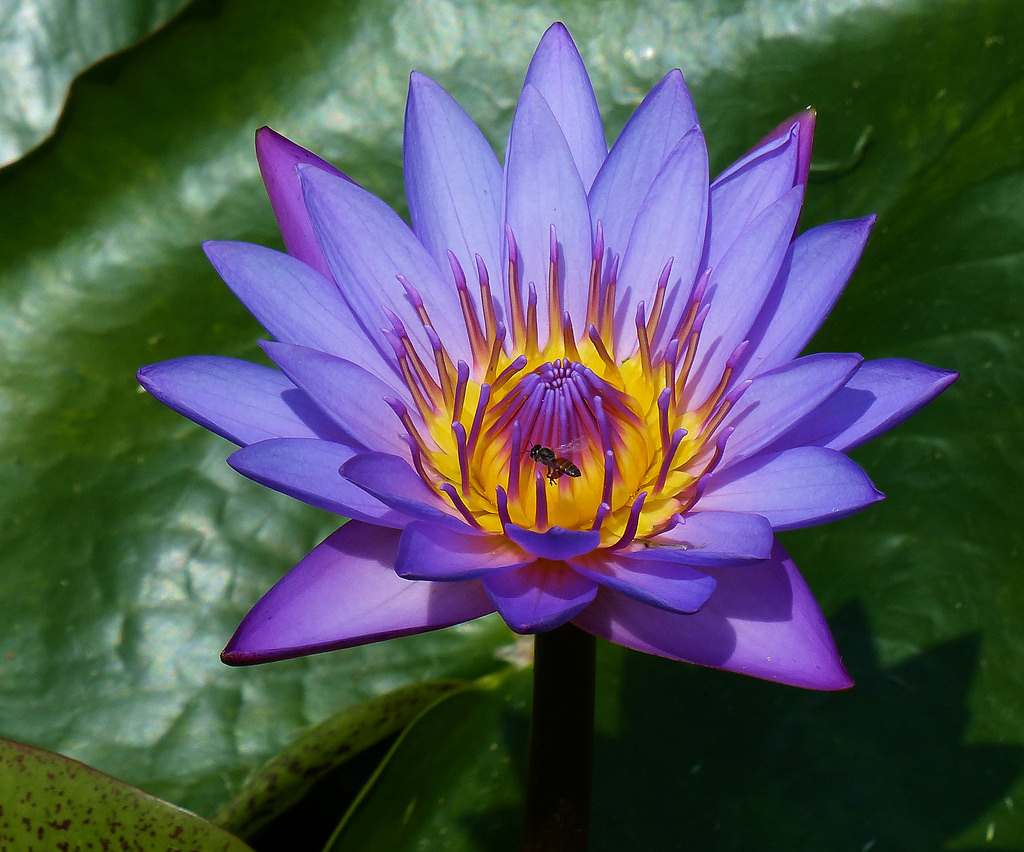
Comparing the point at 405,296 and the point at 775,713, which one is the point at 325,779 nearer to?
the point at 775,713

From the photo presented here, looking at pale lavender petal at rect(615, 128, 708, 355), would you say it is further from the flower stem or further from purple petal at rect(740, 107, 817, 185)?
the flower stem

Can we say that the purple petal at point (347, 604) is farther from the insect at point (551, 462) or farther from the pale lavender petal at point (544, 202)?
the pale lavender petal at point (544, 202)

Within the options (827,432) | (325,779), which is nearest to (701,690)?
(827,432)

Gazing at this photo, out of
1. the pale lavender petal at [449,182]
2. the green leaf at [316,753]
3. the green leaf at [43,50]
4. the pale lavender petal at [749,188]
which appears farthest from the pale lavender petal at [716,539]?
the green leaf at [43,50]

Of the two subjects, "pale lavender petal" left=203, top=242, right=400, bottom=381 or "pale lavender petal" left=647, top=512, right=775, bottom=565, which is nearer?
"pale lavender petal" left=647, top=512, right=775, bottom=565

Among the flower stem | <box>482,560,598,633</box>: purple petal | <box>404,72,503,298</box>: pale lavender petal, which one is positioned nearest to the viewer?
<box>482,560,598,633</box>: purple petal

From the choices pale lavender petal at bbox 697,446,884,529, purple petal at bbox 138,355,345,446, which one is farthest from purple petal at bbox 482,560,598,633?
purple petal at bbox 138,355,345,446
